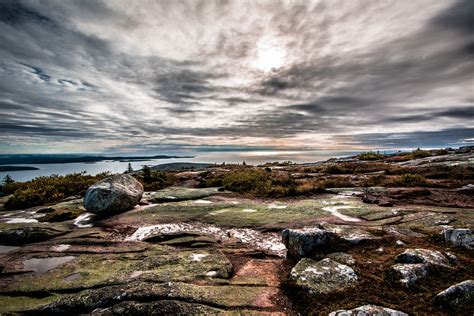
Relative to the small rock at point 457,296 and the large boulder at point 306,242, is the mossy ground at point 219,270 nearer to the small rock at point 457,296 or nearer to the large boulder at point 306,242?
the small rock at point 457,296

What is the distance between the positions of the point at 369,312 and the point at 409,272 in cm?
237

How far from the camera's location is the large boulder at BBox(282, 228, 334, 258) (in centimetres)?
888

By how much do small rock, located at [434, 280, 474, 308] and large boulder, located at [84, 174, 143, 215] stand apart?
16886mm

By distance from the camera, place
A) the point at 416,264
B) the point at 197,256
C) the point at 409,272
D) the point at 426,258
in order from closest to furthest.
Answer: the point at 409,272, the point at 416,264, the point at 426,258, the point at 197,256

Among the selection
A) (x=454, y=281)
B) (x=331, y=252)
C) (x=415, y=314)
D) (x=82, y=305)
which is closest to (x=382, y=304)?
(x=415, y=314)

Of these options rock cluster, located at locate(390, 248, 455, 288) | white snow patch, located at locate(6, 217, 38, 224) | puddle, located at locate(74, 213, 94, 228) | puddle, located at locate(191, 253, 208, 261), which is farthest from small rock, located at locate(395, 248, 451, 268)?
white snow patch, located at locate(6, 217, 38, 224)

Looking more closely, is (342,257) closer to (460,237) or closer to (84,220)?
(460,237)

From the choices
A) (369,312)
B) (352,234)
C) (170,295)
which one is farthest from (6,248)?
(352,234)

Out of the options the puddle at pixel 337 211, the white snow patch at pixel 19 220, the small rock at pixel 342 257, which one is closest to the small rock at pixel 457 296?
the small rock at pixel 342 257

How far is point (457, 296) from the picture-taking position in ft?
18.2

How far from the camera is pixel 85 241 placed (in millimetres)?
12133

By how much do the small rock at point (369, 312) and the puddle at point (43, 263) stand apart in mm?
9816

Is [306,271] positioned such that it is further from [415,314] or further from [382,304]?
[415,314]

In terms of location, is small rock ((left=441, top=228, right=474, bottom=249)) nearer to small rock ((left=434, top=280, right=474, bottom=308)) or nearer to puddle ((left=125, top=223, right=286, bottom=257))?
small rock ((left=434, top=280, right=474, bottom=308))
